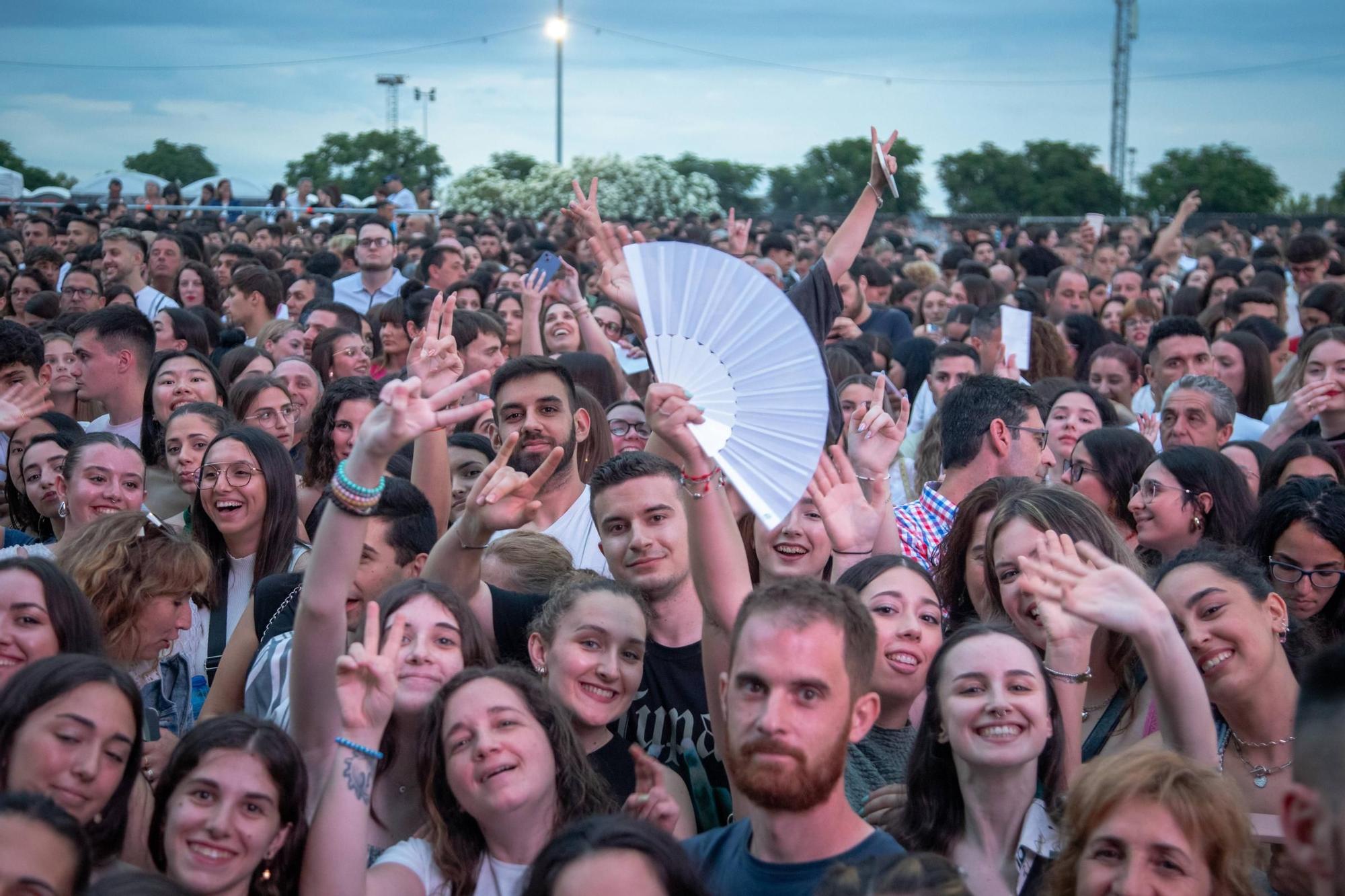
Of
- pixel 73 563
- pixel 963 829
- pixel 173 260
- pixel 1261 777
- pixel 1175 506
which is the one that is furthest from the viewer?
pixel 173 260

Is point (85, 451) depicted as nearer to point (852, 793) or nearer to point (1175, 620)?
point (852, 793)

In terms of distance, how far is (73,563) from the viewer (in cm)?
414

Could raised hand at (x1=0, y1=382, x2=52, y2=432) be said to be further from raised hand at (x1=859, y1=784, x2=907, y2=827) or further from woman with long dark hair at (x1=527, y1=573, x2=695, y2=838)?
raised hand at (x1=859, y1=784, x2=907, y2=827)

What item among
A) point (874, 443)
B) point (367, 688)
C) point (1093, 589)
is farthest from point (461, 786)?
point (874, 443)

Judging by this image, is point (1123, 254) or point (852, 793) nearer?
point (852, 793)

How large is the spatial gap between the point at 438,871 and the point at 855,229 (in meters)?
3.68

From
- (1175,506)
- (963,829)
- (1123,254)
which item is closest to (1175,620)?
(963,829)

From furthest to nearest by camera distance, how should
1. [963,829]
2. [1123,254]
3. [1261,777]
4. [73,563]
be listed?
[1123,254] < [73,563] < [1261,777] < [963,829]

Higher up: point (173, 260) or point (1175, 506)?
point (173, 260)

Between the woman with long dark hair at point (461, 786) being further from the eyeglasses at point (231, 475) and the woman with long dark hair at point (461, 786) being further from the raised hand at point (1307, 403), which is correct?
the raised hand at point (1307, 403)

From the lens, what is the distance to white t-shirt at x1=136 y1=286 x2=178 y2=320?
960 centimetres

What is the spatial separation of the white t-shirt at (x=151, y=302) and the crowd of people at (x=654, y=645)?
3.23m

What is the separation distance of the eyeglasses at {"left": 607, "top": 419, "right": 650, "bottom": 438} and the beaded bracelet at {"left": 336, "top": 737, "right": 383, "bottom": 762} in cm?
340

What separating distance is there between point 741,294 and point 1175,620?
1.48 meters
